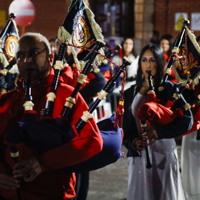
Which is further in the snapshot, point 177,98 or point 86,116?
point 177,98

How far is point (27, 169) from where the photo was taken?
1.82 metres

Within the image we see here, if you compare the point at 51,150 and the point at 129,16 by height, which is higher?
the point at 129,16

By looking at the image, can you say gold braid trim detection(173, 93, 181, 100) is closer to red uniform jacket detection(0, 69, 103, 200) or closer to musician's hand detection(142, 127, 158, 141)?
musician's hand detection(142, 127, 158, 141)

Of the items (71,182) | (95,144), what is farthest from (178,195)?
(95,144)

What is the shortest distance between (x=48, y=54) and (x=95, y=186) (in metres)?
3.22

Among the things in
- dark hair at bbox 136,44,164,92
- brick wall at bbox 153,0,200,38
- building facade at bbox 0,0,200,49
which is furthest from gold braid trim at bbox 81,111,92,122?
brick wall at bbox 153,0,200,38

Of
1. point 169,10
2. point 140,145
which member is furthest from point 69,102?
point 169,10

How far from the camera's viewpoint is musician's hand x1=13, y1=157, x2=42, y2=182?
5.97 feet

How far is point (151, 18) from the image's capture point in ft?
46.1

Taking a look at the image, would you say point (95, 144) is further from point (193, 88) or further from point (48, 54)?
point (193, 88)

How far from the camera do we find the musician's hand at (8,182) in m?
1.87

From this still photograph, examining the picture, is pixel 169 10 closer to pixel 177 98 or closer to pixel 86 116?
pixel 177 98

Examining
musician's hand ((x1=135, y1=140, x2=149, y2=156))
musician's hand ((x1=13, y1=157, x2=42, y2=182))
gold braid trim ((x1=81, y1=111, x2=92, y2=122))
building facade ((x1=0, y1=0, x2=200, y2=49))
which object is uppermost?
building facade ((x1=0, y1=0, x2=200, y2=49))

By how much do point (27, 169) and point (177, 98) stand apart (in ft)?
5.29
